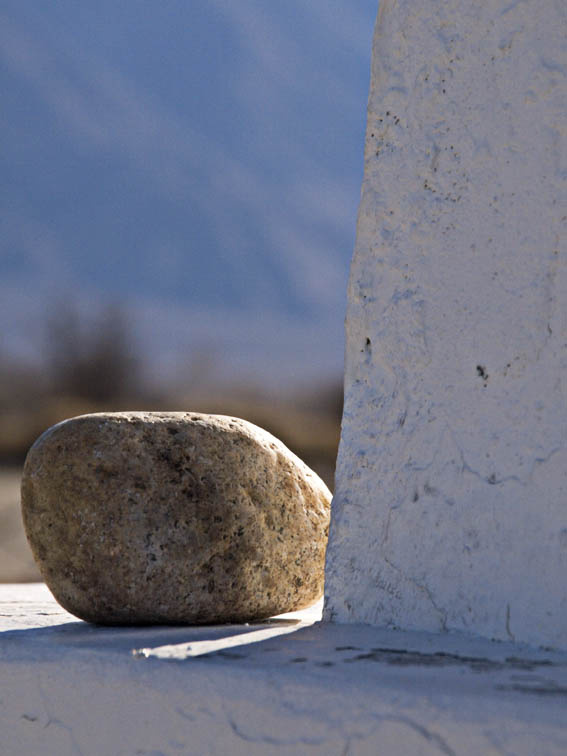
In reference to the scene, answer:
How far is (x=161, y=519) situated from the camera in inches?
68.8

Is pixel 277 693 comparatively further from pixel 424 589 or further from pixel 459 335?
pixel 459 335

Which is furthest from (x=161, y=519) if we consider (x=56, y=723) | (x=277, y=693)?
(x=277, y=693)

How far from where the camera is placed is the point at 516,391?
1479 millimetres

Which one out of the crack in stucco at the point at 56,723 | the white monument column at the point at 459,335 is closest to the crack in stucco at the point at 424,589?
the white monument column at the point at 459,335

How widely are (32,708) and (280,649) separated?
16.8 inches

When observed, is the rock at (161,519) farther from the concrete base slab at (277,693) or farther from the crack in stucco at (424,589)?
the crack in stucco at (424,589)

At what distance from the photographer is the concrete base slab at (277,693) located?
109 cm

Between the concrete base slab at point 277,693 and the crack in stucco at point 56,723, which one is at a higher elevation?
the concrete base slab at point 277,693

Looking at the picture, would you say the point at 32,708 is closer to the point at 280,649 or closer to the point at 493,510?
the point at 280,649

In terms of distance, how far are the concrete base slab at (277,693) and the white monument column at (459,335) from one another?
0.32ft

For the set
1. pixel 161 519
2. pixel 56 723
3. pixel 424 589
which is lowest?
pixel 56 723

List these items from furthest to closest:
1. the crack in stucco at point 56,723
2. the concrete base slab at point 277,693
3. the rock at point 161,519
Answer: the rock at point 161,519
the crack in stucco at point 56,723
the concrete base slab at point 277,693

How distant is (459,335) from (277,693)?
0.68 metres

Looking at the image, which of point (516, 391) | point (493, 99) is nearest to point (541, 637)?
point (516, 391)
